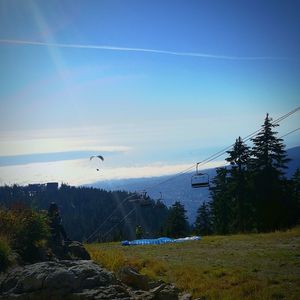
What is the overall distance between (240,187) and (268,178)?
498cm

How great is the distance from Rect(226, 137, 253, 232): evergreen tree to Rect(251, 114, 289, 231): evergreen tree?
8.42ft

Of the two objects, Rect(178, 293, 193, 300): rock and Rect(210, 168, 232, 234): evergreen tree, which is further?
Rect(210, 168, 232, 234): evergreen tree

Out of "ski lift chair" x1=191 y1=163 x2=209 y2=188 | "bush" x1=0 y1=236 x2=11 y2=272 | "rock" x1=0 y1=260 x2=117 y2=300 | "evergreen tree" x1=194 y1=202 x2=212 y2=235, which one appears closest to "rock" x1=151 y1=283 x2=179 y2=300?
"rock" x1=0 y1=260 x2=117 y2=300

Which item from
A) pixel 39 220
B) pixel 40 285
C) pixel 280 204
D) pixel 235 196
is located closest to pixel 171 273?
pixel 39 220

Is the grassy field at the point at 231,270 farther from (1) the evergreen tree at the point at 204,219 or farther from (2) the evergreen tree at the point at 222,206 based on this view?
(1) the evergreen tree at the point at 204,219

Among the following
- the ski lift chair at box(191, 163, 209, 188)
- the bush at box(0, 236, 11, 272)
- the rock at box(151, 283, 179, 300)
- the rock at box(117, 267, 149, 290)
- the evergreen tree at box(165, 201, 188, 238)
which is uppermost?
the ski lift chair at box(191, 163, 209, 188)

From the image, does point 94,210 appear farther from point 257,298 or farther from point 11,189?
point 257,298

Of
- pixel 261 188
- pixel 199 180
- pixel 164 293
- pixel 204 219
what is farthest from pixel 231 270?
pixel 204 219

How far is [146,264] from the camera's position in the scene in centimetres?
1666

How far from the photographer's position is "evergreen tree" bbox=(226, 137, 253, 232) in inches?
1975

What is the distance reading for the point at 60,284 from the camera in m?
8.93

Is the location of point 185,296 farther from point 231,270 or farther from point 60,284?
point 60,284

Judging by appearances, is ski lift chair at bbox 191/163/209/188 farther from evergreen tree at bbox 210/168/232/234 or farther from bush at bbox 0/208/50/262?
bush at bbox 0/208/50/262

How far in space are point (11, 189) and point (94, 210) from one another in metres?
39.6
